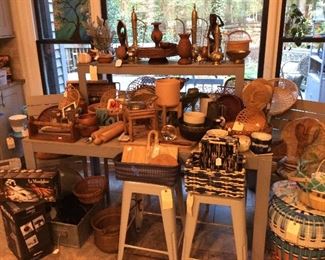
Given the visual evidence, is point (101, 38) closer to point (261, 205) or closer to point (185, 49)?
point (185, 49)

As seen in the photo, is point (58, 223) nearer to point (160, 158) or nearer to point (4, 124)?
point (160, 158)

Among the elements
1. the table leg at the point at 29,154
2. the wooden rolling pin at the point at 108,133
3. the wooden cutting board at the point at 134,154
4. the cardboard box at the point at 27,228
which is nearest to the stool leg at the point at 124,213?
the wooden cutting board at the point at 134,154

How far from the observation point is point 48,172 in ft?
6.84

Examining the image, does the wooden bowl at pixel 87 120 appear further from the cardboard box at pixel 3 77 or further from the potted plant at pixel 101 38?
the cardboard box at pixel 3 77

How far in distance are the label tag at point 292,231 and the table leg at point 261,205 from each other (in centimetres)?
13

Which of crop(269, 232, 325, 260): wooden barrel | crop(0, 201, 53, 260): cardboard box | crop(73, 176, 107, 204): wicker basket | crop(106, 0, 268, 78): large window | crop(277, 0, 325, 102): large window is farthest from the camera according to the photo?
crop(106, 0, 268, 78): large window

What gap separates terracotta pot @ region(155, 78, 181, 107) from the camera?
189cm

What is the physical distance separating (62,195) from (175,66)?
125 centimetres

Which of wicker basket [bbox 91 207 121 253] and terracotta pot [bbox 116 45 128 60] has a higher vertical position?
terracotta pot [bbox 116 45 128 60]

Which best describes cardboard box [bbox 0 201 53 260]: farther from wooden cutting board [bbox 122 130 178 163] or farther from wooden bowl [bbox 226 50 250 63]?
wooden bowl [bbox 226 50 250 63]

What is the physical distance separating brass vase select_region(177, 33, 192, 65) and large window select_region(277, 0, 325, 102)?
1.19 m

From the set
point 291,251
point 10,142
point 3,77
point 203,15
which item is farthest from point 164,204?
point 3,77

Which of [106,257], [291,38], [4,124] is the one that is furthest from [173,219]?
[4,124]

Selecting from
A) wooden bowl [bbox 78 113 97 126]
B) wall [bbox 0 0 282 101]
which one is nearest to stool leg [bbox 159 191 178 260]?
wooden bowl [bbox 78 113 97 126]
